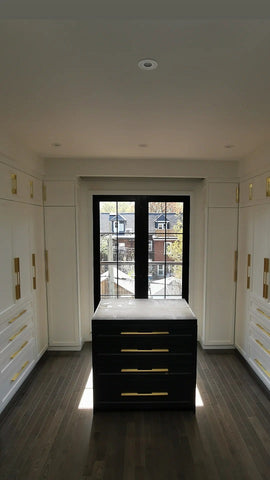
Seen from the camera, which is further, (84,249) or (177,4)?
(84,249)

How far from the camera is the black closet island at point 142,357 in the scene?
2.43 metres

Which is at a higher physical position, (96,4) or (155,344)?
(96,4)

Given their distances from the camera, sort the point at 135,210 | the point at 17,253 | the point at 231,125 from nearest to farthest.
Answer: the point at 231,125, the point at 17,253, the point at 135,210

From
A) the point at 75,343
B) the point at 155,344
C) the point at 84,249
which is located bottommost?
the point at 75,343

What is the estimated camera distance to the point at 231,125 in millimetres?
2271

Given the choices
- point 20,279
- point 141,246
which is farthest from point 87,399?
point 141,246

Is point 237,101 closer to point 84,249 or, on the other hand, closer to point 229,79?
point 229,79

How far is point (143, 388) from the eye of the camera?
2.46 metres

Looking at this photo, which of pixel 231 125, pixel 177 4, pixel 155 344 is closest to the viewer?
pixel 177 4

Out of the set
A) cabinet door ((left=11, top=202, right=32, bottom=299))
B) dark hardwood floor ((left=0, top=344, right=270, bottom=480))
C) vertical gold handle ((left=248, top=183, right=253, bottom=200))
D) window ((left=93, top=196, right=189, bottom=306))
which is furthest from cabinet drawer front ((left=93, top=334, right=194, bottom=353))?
vertical gold handle ((left=248, top=183, right=253, bottom=200))

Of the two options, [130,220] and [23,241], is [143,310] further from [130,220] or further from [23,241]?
[130,220]

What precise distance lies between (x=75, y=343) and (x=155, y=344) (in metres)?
1.69

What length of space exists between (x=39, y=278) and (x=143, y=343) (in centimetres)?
170

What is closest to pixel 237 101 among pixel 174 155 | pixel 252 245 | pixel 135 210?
pixel 174 155
